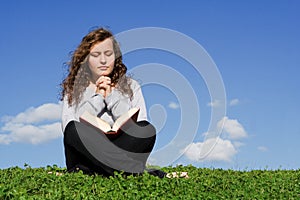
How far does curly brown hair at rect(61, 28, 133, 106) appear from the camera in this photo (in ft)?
28.8

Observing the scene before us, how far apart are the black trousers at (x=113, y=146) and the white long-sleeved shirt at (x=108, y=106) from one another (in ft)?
1.10

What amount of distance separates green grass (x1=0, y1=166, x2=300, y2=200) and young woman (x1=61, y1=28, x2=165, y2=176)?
329mm

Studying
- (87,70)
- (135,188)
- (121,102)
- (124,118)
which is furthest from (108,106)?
(135,188)

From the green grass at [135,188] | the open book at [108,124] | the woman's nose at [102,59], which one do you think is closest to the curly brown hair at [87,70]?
the woman's nose at [102,59]

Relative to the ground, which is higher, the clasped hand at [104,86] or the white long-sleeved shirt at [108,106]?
the clasped hand at [104,86]

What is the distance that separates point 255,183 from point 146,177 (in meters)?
1.93

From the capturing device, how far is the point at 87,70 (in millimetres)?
8891

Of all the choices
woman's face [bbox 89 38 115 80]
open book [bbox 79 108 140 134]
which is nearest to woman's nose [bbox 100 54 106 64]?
woman's face [bbox 89 38 115 80]

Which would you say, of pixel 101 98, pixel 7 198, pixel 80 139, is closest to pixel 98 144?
pixel 80 139

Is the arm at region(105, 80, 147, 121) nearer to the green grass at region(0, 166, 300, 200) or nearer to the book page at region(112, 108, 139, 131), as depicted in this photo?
the book page at region(112, 108, 139, 131)

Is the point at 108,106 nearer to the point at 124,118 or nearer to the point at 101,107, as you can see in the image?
the point at 101,107

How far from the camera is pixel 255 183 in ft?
28.8

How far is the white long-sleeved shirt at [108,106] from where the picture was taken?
28.0ft

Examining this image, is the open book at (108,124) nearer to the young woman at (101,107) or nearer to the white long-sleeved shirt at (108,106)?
the young woman at (101,107)
